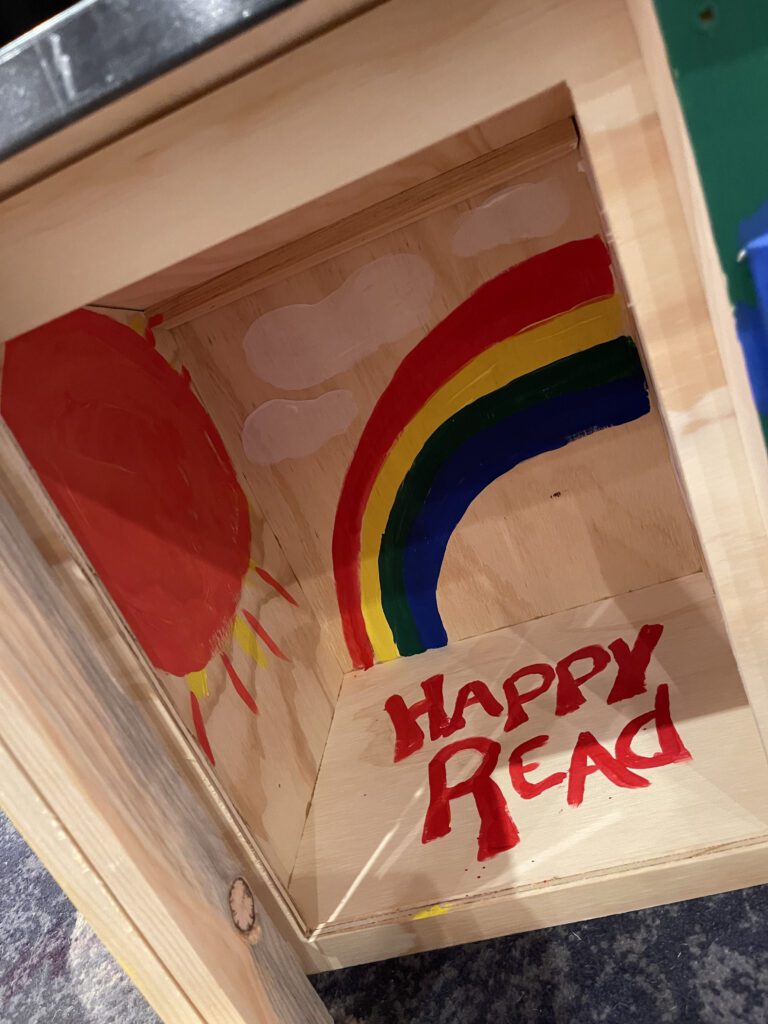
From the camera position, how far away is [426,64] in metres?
0.38

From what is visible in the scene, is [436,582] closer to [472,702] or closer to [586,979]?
[472,702]

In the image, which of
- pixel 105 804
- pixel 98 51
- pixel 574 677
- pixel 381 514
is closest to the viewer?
pixel 98 51

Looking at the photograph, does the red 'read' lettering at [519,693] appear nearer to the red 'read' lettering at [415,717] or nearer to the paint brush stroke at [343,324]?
the red 'read' lettering at [415,717]

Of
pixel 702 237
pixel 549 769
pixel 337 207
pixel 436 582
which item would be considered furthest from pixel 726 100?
pixel 436 582

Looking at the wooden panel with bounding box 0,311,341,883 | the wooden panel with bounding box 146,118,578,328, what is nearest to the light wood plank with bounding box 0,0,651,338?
the wooden panel with bounding box 0,311,341,883

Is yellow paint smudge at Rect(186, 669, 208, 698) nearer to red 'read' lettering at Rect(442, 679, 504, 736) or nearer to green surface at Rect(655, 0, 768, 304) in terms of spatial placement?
red 'read' lettering at Rect(442, 679, 504, 736)

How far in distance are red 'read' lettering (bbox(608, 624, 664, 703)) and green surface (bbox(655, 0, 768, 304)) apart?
0.50m

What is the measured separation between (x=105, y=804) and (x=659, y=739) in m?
0.49

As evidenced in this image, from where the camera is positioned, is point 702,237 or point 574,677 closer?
point 702,237

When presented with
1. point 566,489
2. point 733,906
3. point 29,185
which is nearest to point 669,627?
point 566,489

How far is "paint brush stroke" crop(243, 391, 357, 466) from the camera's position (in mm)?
915

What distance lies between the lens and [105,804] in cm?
44

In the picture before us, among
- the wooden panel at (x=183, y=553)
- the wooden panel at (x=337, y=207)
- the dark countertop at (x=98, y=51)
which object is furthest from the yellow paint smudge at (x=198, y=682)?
the dark countertop at (x=98, y=51)

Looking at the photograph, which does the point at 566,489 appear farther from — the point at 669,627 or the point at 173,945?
the point at 173,945
